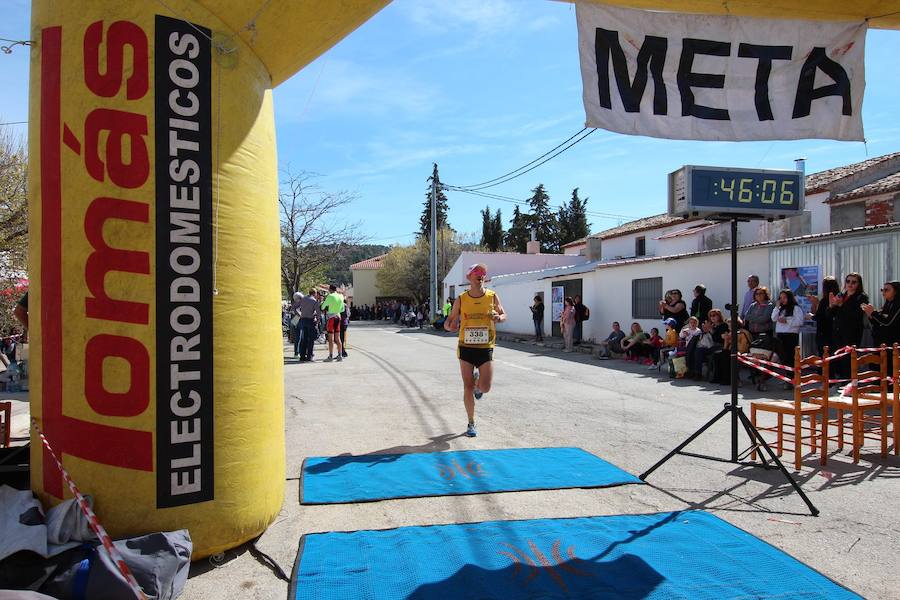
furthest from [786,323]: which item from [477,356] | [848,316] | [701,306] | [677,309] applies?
[477,356]

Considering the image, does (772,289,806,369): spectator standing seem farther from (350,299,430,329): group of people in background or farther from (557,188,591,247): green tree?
(557,188,591,247): green tree

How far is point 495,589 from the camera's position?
3.24m

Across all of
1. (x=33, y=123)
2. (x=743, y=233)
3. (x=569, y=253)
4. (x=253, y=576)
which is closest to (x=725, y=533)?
(x=253, y=576)

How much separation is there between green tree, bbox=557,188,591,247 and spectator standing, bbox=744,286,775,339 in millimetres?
57012

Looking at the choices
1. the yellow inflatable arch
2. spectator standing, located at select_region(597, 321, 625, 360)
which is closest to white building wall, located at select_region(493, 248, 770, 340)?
spectator standing, located at select_region(597, 321, 625, 360)

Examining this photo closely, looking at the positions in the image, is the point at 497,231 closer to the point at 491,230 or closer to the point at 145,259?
the point at 491,230

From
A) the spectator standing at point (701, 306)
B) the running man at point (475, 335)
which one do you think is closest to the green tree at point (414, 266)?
the spectator standing at point (701, 306)

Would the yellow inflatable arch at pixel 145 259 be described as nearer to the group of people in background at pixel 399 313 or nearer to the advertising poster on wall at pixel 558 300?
the advertising poster on wall at pixel 558 300

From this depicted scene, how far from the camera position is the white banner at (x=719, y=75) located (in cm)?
479

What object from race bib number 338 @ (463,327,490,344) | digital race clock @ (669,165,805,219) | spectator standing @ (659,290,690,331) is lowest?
race bib number 338 @ (463,327,490,344)

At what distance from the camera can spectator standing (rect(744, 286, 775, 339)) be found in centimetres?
1187

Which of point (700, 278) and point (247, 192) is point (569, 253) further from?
point (247, 192)

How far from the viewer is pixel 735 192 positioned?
15.7 ft

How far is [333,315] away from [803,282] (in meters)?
10.9
